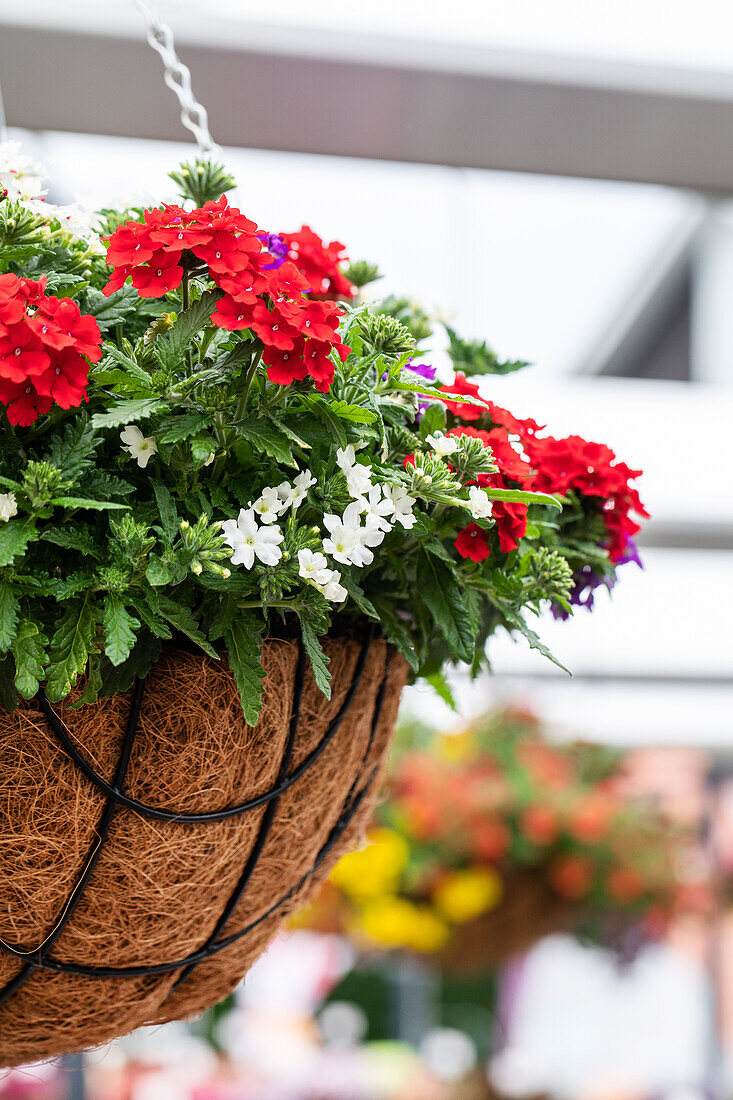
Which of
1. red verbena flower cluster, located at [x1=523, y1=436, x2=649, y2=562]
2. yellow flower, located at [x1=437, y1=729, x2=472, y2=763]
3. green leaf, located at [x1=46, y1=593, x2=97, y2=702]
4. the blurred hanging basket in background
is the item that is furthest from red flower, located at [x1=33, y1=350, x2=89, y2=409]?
yellow flower, located at [x1=437, y1=729, x2=472, y2=763]

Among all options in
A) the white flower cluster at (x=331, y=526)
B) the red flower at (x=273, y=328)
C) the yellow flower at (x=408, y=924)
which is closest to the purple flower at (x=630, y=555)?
the white flower cluster at (x=331, y=526)

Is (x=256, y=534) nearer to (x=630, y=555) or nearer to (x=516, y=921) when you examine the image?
(x=630, y=555)

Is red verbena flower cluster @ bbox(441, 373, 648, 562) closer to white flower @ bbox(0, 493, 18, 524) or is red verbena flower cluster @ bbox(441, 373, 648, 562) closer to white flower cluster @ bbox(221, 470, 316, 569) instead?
white flower cluster @ bbox(221, 470, 316, 569)

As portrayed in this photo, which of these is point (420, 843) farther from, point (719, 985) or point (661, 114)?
point (719, 985)

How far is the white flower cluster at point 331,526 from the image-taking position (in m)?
0.51

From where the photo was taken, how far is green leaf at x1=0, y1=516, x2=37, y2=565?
48 centimetres

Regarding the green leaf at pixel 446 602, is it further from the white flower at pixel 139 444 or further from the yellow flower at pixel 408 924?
the yellow flower at pixel 408 924

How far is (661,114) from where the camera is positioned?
5.08 feet

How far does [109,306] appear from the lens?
0.60 meters

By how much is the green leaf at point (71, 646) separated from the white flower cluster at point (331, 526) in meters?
0.08

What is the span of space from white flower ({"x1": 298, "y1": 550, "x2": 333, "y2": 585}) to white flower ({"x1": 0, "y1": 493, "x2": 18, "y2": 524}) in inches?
5.5

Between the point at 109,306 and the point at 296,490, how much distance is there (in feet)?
0.55

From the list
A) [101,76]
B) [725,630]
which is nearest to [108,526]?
[101,76]

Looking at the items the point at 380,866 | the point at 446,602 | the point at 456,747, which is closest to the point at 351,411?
the point at 446,602
